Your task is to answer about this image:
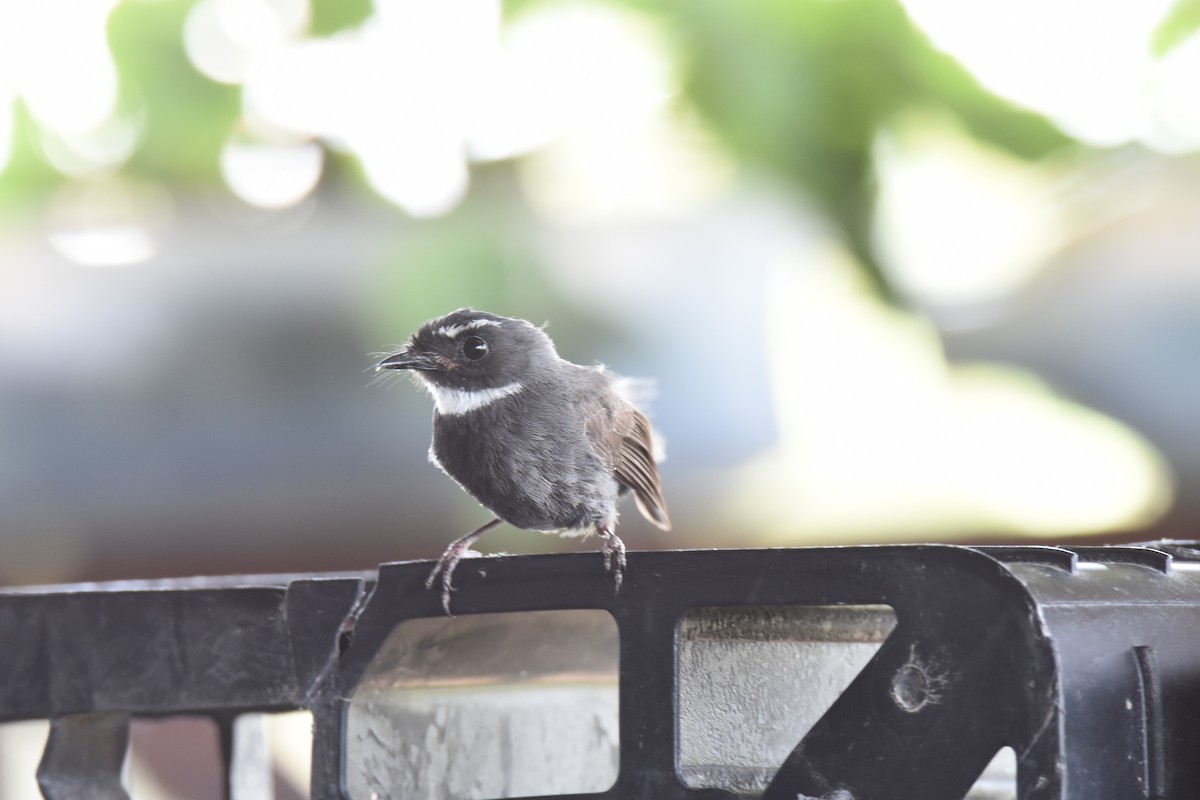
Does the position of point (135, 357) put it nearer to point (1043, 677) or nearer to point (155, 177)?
point (155, 177)

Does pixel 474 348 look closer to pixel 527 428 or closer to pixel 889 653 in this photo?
pixel 527 428

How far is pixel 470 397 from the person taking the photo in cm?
327

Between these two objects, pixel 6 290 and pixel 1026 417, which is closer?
pixel 1026 417

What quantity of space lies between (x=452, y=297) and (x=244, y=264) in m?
2.78

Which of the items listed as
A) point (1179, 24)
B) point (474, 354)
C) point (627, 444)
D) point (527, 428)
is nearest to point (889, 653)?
point (527, 428)

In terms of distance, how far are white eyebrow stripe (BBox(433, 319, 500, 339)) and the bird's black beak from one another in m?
0.07

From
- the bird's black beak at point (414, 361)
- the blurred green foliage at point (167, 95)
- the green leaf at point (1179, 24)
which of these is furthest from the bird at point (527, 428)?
the green leaf at point (1179, 24)

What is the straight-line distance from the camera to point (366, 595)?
6.75 ft

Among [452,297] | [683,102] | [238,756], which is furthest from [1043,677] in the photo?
[452,297]

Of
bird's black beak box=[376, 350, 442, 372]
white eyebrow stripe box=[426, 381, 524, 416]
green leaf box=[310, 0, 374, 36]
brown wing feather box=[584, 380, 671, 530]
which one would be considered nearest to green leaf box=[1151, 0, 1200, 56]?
brown wing feather box=[584, 380, 671, 530]

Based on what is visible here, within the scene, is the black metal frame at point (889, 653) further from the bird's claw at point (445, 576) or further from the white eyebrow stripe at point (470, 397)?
the white eyebrow stripe at point (470, 397)

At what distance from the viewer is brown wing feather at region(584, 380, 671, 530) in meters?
3.22

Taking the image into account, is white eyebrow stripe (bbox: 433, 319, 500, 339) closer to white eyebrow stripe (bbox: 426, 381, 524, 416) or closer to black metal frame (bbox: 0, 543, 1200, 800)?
white eyebrow stripe (bbox: 426, 381, 524, 416)

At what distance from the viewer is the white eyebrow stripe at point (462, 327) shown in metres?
3.33
